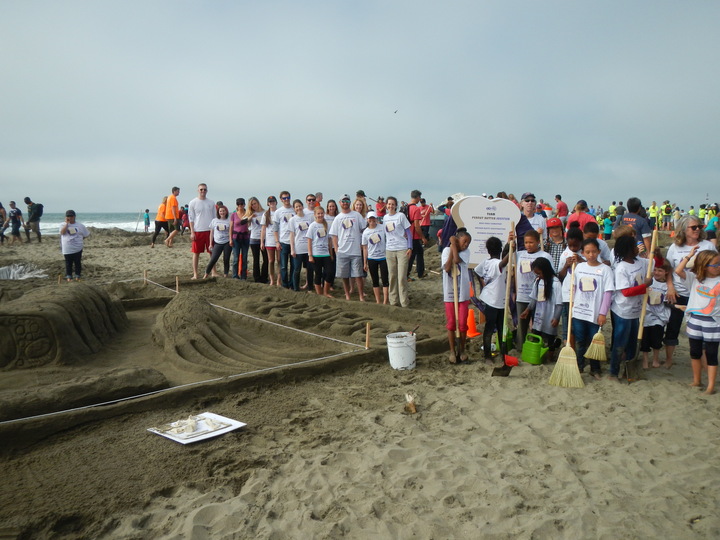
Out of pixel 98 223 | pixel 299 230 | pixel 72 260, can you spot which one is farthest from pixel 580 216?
pixel 98 223

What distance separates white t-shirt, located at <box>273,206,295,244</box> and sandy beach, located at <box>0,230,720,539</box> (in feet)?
10.2

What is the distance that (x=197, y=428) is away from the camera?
4273 mm

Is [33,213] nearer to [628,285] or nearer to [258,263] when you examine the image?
[258,263]

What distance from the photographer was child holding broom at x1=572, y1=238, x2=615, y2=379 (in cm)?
525

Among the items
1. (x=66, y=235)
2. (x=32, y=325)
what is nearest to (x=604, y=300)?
(x=32, y=325)

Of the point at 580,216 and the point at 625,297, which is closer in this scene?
the point at 625,297

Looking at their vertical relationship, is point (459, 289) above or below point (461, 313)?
above

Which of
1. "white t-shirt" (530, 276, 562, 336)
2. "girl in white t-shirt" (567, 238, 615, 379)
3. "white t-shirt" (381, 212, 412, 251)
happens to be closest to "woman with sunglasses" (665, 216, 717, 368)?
"girl in white t-shirt" (567, 238, 615, 379)

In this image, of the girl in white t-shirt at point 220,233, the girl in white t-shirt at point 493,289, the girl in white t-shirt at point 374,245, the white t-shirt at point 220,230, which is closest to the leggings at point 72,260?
the girl in white t-shirt at point 220,233

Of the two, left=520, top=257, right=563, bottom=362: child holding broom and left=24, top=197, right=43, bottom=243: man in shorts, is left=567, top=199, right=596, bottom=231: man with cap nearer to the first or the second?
left=520, top=257, right=563, bottom=362: child holding broom

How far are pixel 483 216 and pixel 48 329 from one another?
17.2 feet

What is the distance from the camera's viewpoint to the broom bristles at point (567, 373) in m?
5.16

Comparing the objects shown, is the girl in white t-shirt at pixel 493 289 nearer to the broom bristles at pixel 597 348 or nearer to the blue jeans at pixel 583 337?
the blue jeans at pixel 583 337

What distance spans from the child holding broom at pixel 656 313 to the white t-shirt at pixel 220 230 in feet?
25.1
